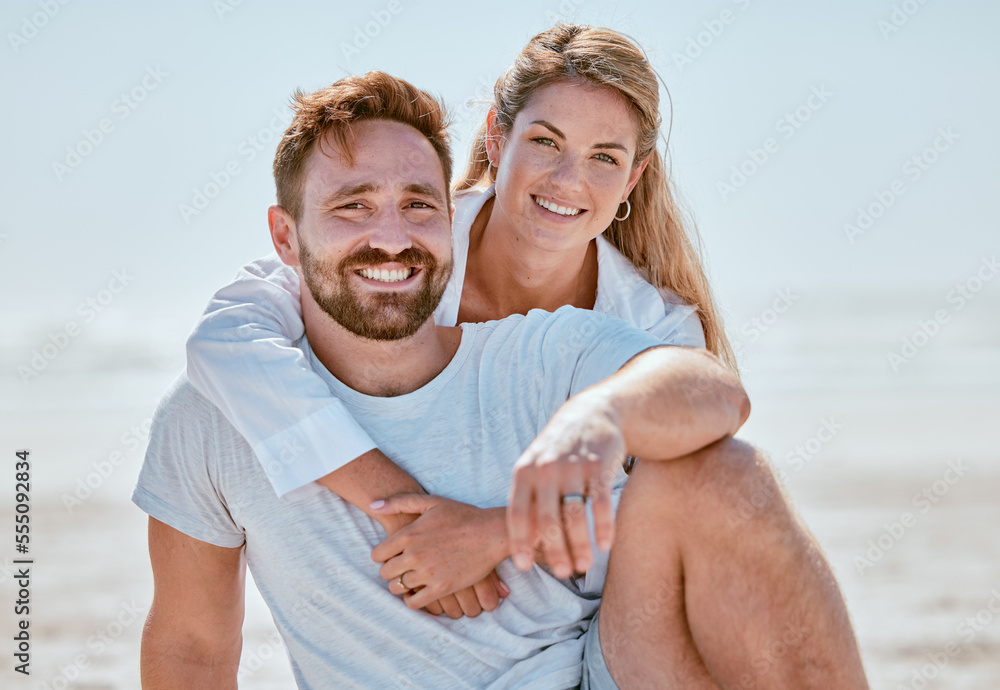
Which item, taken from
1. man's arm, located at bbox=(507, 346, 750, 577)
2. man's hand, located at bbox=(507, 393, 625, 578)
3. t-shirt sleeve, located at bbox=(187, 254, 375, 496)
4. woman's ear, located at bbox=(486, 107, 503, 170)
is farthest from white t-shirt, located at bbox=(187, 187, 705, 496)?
woman's ear, located at bbox=(486, 107, 503, 170)

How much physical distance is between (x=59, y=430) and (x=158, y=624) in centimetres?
1030

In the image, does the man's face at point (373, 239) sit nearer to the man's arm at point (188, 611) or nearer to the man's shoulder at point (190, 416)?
the man's shoulder at point (190, 416)

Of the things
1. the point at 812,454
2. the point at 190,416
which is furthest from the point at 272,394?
the point at 812,454

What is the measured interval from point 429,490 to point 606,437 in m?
0.88

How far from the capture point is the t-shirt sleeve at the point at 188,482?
2.45 meters

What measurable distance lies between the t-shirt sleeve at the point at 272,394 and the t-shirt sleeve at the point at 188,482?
0.09 metres

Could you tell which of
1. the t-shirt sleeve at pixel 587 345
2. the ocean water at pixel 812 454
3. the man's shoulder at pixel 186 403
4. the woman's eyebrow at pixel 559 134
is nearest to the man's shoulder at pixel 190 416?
the man's shoulder at pixel 186 403

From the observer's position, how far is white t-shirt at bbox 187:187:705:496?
2.32m

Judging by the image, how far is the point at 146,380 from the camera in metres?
15.5

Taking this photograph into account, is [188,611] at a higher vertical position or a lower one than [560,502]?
lower

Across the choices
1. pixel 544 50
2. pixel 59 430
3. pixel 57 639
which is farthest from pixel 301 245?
pixel 59 430

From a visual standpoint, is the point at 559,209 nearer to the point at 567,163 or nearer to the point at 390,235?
the point at 567,163

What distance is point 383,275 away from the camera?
2.56 m

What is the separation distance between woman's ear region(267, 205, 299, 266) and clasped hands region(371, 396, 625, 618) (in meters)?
0.85
